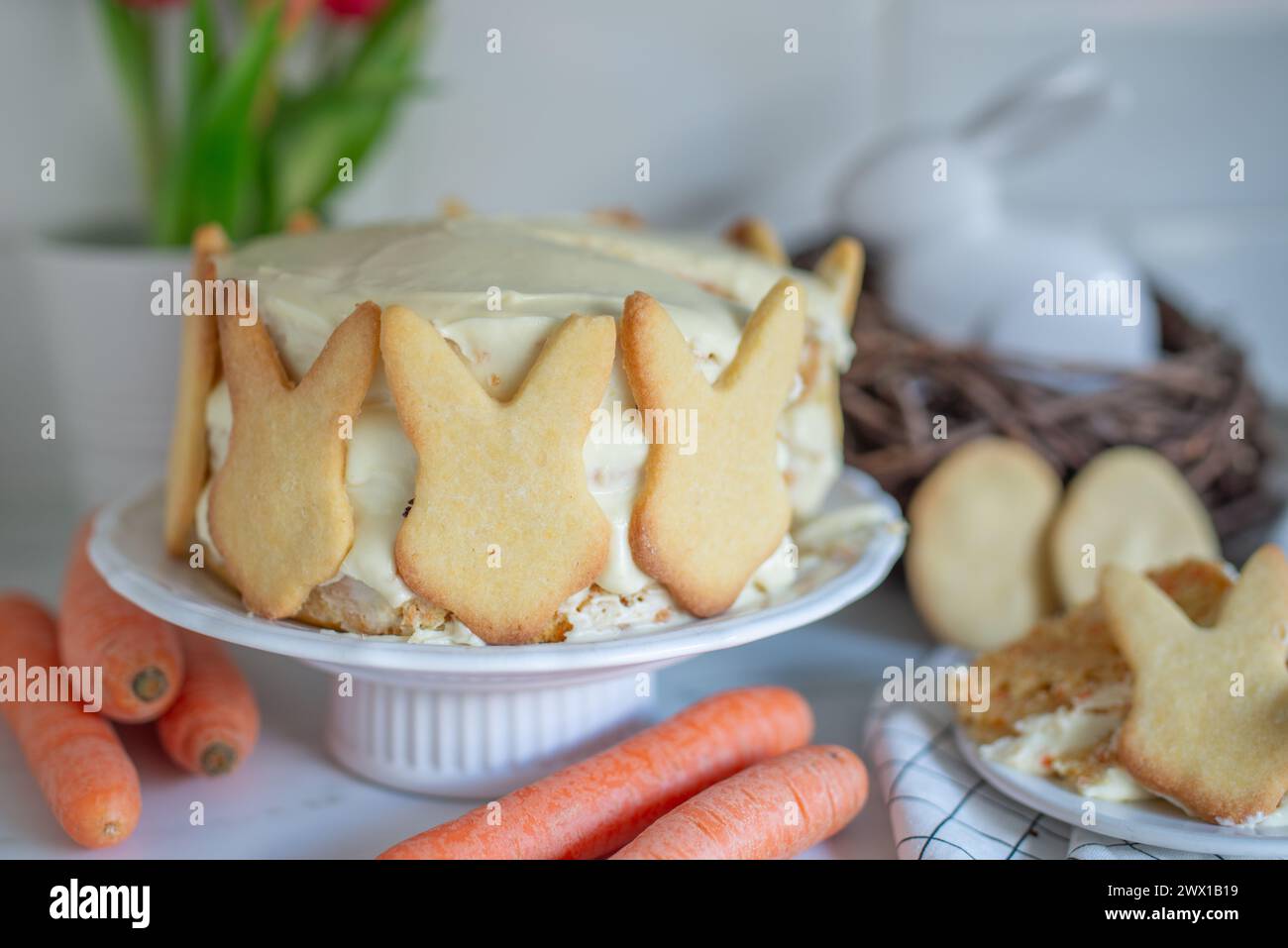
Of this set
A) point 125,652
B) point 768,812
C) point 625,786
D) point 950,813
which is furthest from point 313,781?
point 950,813

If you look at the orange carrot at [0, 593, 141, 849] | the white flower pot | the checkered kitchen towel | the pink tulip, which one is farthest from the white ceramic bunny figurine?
the orange carrot at [0, 593, 141, 849]

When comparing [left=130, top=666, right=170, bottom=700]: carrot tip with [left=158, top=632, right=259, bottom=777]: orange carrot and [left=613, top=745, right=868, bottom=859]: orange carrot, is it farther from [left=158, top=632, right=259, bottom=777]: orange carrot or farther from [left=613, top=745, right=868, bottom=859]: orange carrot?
[left=613, top=745, right=868, bottom=859]: orange carrot

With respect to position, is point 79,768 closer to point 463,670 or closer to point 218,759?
point 218,759

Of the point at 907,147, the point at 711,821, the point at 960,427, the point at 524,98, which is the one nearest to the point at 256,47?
the point at 524,98

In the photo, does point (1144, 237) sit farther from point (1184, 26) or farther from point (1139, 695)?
point (1139, 695)

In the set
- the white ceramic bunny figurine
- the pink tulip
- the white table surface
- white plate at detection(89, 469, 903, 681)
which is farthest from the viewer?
the pink tulip
